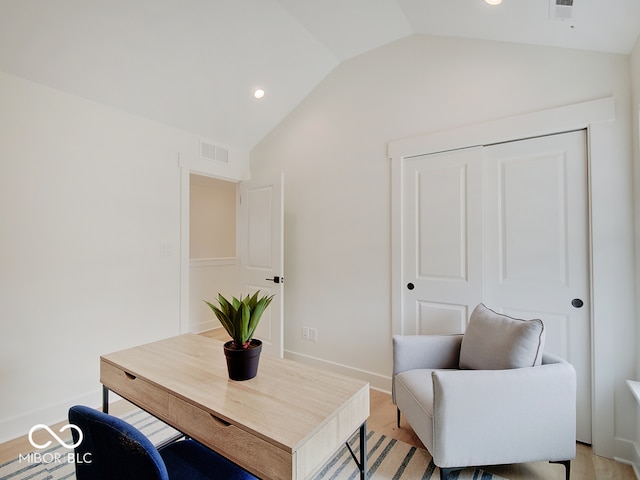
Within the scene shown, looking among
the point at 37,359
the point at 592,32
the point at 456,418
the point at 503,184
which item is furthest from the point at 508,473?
the point at 37,359

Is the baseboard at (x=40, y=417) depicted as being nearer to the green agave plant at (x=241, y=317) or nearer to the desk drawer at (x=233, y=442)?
the desk drawer at (x=233, y=442)

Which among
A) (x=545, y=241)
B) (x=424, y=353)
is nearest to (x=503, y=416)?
(x=424, y=353)

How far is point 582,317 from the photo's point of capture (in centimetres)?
198

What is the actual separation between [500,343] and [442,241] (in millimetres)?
883

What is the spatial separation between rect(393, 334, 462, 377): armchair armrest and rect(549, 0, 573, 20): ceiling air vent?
6.18ft

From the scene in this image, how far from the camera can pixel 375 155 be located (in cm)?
280

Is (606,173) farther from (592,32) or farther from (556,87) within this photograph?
(592,32)

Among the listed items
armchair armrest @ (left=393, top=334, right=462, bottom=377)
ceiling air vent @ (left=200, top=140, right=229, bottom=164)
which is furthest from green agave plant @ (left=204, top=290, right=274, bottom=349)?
ceiling air vent @ (left=200, top=140, right=229, bottom=164)

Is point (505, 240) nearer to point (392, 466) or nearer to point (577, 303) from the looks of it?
point (577, 303)

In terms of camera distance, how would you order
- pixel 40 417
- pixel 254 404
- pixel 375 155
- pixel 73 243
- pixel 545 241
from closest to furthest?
pixel 254 404 < pixel 545 241 < pixel 40 417 < pixel 73 243 < pixel 375 155

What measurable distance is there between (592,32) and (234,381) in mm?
2498

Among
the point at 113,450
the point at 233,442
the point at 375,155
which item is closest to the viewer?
the point at 113,450

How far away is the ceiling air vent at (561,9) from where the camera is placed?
162cm

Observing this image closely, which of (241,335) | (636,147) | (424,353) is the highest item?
(636,147)
